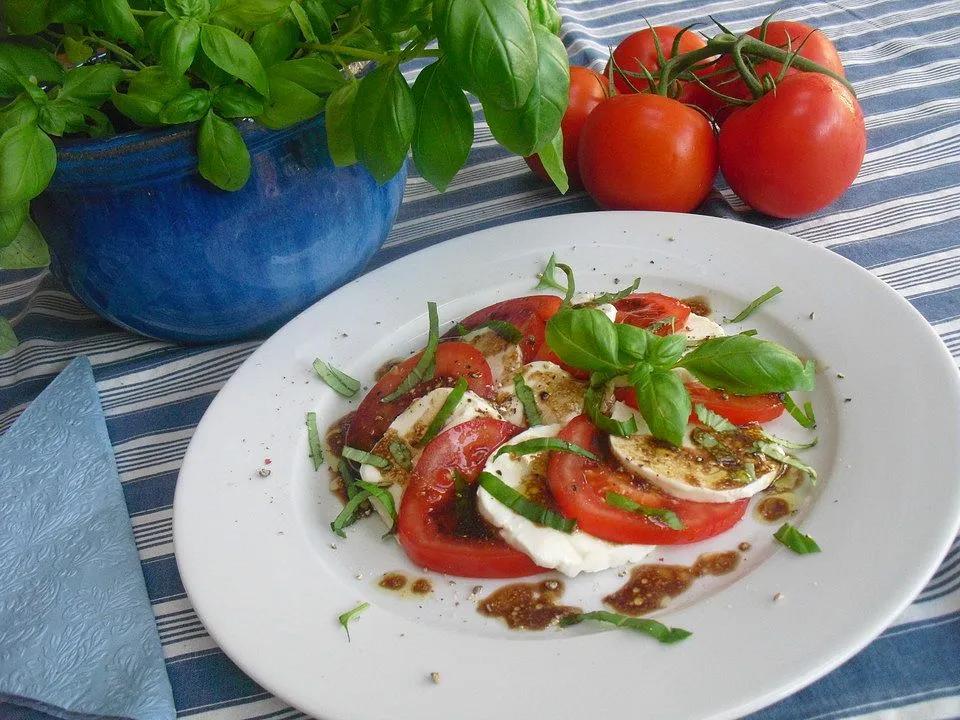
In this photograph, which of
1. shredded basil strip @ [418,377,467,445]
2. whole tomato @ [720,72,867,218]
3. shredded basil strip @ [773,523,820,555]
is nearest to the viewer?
shredded basil strip @ [773,523,820,555]

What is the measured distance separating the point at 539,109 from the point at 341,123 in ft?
1.05

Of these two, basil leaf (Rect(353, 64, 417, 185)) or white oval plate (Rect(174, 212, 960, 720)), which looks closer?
white oval plate (Rect(174, 212, 960, 720))

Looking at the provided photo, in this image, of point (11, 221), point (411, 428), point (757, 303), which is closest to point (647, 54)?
point (757, 303)

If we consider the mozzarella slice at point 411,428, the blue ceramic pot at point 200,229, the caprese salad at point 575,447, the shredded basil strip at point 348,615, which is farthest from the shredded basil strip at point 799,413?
the blue ceramic pot at point 200,229

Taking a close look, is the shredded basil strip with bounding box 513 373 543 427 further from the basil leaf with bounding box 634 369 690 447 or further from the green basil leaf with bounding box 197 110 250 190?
the green basil leaf with bounding box 197 110 250 190

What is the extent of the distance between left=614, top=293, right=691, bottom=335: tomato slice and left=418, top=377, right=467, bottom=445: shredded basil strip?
0.32 meters

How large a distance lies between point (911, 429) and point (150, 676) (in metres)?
0.99

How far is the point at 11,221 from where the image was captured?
124 cm

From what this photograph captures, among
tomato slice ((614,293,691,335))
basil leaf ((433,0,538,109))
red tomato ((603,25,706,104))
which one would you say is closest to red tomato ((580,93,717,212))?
red tomato ((603,25,706,104))

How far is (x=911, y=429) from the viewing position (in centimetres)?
114

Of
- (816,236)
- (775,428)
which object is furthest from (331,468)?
(816,236)

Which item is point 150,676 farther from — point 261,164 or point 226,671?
point 261,164

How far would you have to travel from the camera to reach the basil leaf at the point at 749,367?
1152mm

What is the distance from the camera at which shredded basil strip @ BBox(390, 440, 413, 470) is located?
48.4 inches
